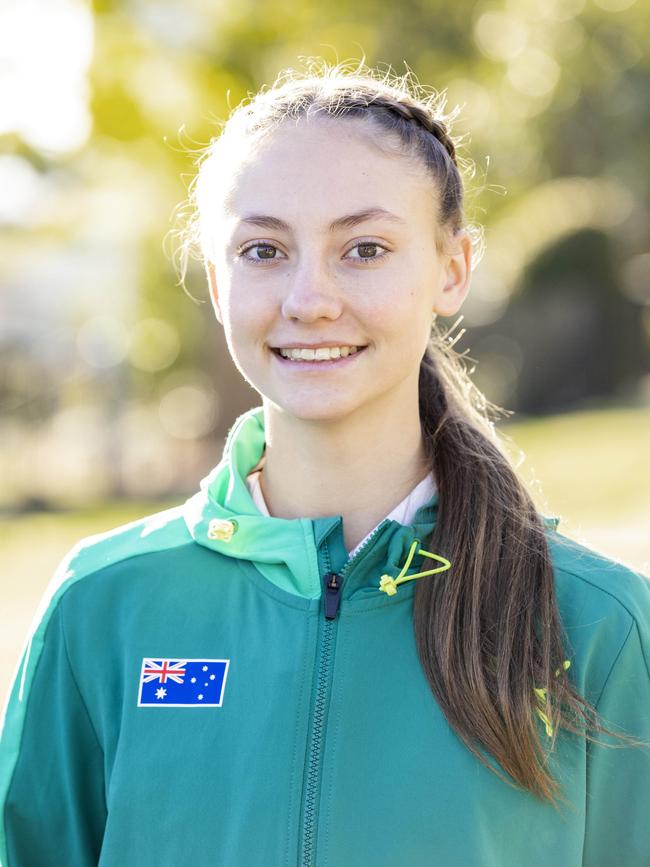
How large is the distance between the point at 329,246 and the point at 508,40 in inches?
677

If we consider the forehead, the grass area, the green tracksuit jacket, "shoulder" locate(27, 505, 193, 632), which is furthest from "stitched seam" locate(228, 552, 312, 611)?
the grass area

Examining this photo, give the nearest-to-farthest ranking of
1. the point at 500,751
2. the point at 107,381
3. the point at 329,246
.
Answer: the point at 500,751
the point at 329,246
the point at 107,381

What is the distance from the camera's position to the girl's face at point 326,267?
2.24 m

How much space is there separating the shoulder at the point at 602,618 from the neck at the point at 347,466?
15.5 inches

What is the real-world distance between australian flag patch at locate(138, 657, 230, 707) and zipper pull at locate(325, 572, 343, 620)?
0.71ft

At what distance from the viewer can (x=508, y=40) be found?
18.3 meters

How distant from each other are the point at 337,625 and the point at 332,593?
61 mm

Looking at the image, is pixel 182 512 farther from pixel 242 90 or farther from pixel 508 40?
pixel 508 40

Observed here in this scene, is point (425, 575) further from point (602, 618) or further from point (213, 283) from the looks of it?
point (213, 283)

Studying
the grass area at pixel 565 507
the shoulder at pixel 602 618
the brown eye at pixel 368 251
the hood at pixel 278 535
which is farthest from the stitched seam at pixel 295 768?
the grass area at pixel 565 507

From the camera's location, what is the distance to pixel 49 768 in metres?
2.33

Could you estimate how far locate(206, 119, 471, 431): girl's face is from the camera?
2244 millimetres

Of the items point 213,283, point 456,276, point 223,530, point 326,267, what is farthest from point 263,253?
point 223,530

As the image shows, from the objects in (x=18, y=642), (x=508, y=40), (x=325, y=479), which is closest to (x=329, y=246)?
(x=325, y=479)
